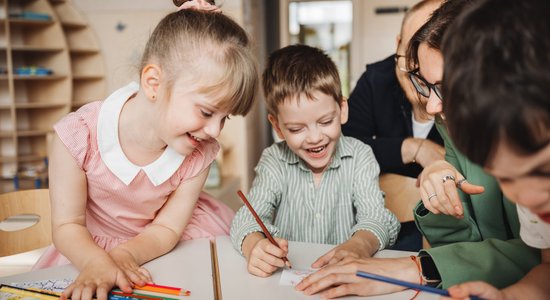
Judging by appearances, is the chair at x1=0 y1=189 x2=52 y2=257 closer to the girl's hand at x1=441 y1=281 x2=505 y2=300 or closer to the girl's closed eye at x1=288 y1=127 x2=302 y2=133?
the girl's closed eye at x1=288 y1=127 x2=302 y2=133

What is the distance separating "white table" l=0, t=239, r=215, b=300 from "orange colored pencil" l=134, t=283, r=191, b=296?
10mm

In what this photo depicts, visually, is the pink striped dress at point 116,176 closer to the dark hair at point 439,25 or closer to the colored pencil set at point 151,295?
the colored pencil set at point 151,295

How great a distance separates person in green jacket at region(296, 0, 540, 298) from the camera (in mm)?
865

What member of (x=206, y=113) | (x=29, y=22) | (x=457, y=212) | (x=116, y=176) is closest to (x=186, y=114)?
(x=206, y=113)

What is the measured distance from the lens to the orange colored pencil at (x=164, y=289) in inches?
33.7

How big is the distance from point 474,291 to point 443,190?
1.00ft

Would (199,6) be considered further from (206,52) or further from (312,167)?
(312,167)

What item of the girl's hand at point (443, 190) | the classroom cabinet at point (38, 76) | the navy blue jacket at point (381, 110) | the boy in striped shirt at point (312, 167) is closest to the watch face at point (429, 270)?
the girl's hand at point (443, 190)

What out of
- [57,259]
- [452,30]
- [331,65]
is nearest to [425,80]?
[331,65]

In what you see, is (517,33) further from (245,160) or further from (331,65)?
(245,160)

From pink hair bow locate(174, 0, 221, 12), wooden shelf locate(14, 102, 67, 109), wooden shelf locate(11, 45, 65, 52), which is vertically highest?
pink hair bow locate(174, 0, 221, 12)

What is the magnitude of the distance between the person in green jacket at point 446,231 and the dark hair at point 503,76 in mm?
299

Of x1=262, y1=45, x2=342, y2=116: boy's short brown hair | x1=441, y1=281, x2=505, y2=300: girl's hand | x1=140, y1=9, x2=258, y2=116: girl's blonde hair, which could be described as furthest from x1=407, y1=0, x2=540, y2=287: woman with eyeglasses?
x1=140, y1=9, x2=258, y2=116: girl's blonde hair

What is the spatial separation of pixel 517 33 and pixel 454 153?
0.72 metres
